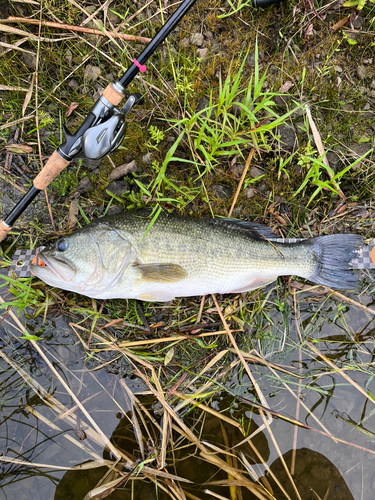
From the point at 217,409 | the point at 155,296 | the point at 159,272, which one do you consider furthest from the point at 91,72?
the point at 217,409

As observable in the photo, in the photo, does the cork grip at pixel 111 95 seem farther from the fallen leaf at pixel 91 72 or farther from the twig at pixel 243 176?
the twig at pixel 243 176

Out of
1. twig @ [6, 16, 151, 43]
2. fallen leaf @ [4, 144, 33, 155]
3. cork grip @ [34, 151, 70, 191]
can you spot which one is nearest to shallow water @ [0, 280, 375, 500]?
cork grip @ [34, 151, 70, 191]

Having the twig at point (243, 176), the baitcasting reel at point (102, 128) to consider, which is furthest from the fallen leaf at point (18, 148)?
the twig at point (243, 176)

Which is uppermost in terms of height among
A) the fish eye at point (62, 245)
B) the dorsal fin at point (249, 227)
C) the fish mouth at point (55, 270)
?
the fish eye at point (62, 245)

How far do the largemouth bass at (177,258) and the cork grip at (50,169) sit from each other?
0.50m

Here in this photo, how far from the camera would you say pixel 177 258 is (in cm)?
270

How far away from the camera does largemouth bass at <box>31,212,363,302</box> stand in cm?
261

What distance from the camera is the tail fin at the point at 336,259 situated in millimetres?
2969

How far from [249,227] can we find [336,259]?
92 cm

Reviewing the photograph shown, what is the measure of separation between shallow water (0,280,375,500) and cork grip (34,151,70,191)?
1379 mm

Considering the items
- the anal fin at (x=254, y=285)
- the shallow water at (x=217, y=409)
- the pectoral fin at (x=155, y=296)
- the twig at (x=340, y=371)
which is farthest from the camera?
the twig at (x=340, y=371)

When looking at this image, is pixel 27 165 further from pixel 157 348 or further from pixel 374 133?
pixel 374 133

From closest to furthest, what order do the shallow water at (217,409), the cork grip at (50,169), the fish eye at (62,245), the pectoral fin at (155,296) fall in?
the cork grip at (50,169), the fish eye at (62,245), the pectoral fin at (155,296), the shallow water at (217,409)

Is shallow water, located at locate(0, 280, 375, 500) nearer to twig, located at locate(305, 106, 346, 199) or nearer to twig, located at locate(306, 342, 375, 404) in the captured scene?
twig, located at locate(306, 342, 375, 404)
